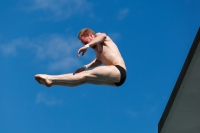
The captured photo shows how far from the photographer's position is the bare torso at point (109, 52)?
10.9 m

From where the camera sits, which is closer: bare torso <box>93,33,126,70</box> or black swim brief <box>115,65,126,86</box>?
black swim brief <box>115,65,126,86</box>

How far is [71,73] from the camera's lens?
1045 centimetres

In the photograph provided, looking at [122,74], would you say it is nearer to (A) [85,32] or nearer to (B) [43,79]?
(A) [85,32]

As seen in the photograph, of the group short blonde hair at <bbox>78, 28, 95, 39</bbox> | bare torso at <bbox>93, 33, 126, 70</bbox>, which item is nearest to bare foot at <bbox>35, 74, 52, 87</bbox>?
short blonde hair at <bbox>78, 28, 95, 39</bbox>

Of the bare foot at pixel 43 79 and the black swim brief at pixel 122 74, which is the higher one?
the bare foot at pixel 43 79

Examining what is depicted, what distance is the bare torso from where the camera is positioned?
10.9 metres

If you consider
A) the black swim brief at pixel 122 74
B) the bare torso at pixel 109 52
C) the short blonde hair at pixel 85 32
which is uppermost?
the short blonde hair at pixel 85 32

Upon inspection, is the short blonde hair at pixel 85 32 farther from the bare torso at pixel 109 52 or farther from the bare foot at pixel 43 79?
the bare foot at pixel 43 79

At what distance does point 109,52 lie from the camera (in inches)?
428

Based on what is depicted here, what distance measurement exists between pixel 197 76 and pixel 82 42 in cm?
225

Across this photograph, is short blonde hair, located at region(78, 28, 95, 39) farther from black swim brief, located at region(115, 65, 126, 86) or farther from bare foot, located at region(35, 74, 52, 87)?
bare foot, located at region(35, 74, 52, 87)

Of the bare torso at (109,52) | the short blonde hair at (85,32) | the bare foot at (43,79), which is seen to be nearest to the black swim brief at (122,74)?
the bare torso at (109,52)

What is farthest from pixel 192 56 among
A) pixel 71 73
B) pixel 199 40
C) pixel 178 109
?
pixel 71 73

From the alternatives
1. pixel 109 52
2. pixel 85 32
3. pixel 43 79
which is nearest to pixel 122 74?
pixel 109 52
